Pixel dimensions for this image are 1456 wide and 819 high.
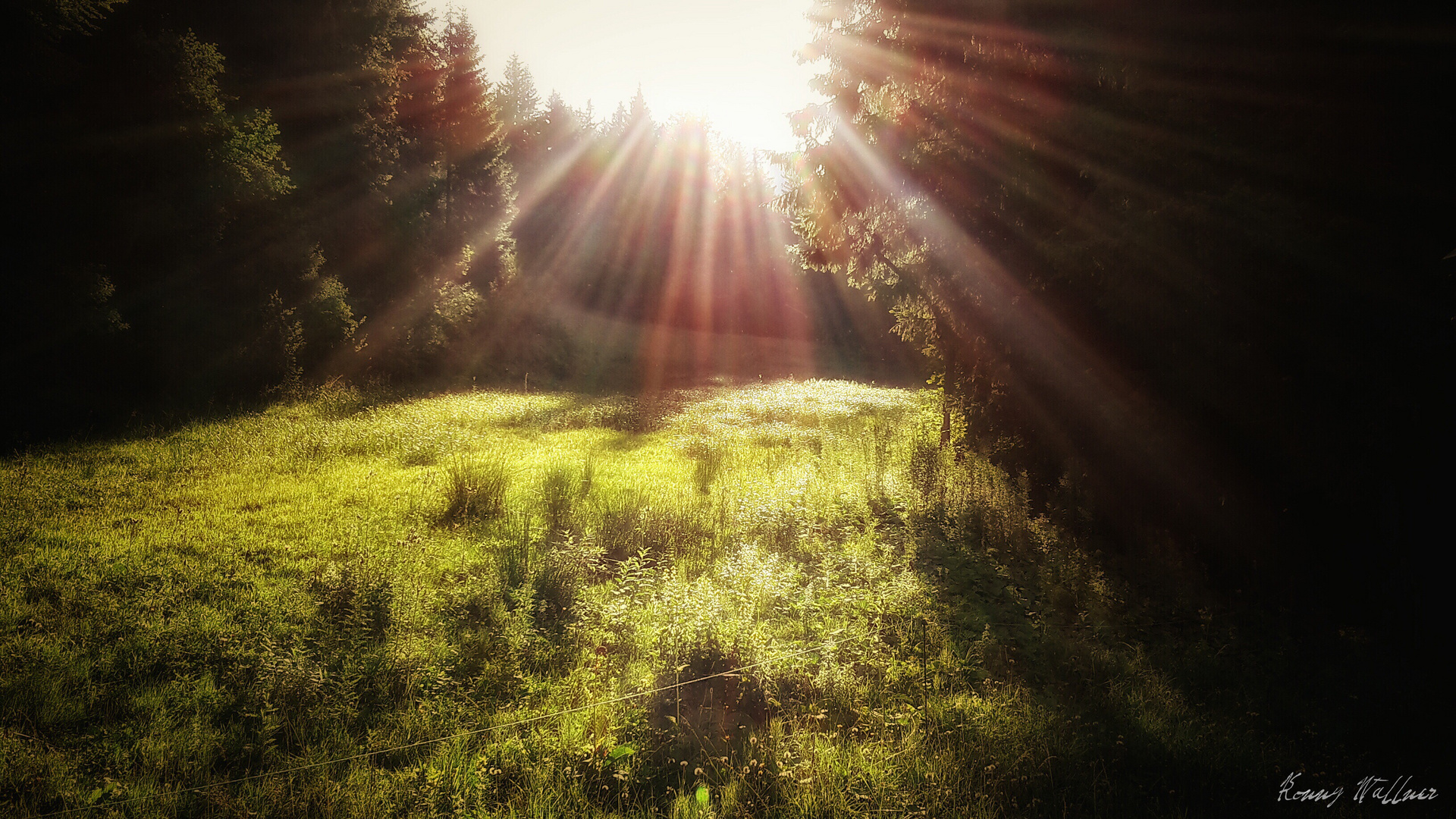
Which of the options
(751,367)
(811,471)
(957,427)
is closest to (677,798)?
(811,471)

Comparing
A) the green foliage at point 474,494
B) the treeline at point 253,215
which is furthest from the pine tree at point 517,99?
the green foliage at point 474,494

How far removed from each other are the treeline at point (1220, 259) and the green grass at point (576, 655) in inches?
46.3

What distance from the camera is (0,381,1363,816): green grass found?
3.10m

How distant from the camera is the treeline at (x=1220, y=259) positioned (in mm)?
4387

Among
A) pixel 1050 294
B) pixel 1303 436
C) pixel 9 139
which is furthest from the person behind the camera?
pixel 9 139

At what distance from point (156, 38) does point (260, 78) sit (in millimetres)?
3819

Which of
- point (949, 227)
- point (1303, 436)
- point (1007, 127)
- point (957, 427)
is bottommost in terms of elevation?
point (957, 427)

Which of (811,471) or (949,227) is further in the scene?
(811,471)

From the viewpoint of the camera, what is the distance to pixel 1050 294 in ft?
22.5

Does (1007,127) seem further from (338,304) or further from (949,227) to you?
(338,304)
